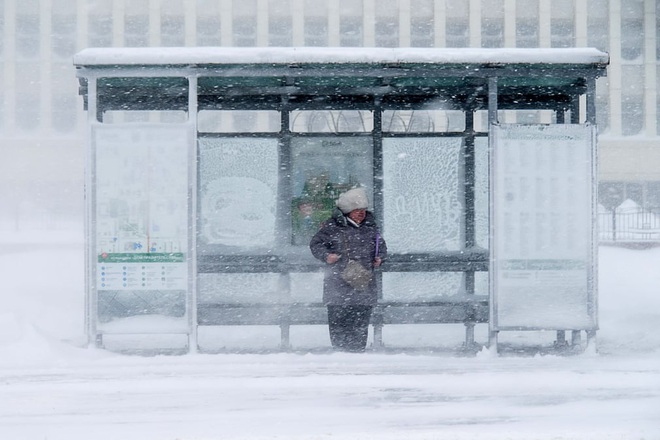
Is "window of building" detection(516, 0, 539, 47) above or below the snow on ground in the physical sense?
above

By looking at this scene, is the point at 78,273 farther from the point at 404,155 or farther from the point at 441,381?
the point at 441,381

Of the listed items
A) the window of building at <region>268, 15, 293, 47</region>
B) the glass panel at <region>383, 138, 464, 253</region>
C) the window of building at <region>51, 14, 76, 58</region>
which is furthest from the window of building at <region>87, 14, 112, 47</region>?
the glass panel at <region>383, 138, 464, 253</region>

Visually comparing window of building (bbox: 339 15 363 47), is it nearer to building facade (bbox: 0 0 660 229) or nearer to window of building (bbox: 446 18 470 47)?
building facade (bbox: 0 0 660 229)

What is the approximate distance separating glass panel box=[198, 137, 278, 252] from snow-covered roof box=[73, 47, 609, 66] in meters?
1.45

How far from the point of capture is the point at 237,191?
9.00m

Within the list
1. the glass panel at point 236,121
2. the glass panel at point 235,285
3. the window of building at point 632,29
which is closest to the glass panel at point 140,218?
the glass panel at point 235,285

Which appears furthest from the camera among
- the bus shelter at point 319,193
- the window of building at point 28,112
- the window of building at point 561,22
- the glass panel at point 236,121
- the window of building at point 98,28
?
the window of building at point 28,112

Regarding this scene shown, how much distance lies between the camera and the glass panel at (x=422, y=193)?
8.99 meters

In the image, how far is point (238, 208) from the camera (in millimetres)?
8992

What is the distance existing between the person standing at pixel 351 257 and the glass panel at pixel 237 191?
4.11 feet

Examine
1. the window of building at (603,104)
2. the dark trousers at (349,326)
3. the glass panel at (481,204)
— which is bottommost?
the dark trousers at (349,326)

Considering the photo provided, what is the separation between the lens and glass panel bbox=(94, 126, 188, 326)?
7.86 meters

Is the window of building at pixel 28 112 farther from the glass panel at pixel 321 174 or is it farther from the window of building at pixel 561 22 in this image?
the glass panel at pixel 321 174

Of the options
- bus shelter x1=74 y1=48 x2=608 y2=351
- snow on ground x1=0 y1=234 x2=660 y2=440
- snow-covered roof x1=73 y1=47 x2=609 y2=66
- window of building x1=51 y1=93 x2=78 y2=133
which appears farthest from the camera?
window of building x1=51 y1=93 x2=78 y2=133
